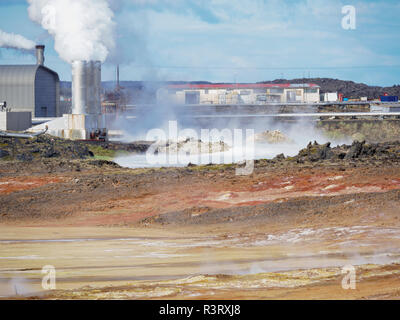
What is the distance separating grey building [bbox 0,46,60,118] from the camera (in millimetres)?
70625

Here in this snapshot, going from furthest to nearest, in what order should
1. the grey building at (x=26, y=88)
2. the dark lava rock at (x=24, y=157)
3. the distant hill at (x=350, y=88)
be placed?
the distant hill at (x=350, y=88) < the grey building at (x=26, y=88) < the dark lava rock at (x=24, y=157)

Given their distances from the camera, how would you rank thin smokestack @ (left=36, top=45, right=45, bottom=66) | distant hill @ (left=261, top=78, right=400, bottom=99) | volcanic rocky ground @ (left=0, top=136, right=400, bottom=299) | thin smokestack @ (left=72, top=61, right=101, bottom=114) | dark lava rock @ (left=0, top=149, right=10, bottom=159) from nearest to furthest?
volcanic rocky ground @ (left=0, top=136, right=400, bottom=299), dark lava rock @ (left=0, top=149, right=10, bottom=159), thin smokestack @ (left=72, top=61, right=101, bottom=114), thin smokestack @ (left=36, top=45, right=45, bottom=66), distant hill @ (left=261, top=78, right=400, bottom=99)

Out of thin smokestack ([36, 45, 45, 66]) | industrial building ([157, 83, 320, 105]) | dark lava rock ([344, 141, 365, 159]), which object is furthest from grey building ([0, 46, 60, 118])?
dark lava rock ([344, 141, 365, 159])

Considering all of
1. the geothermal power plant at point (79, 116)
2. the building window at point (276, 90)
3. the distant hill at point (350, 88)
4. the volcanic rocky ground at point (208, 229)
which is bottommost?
the volcanic rocky ground at point (208, 229)

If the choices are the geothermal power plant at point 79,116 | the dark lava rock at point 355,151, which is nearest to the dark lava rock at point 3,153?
the geothermal power plant at point 79,116

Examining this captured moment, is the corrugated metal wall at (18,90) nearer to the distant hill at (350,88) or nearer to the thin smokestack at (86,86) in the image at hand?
the thin smokestack at (86,86)

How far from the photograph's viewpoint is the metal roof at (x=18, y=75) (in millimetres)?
70625

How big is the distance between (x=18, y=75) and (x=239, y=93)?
36319mm

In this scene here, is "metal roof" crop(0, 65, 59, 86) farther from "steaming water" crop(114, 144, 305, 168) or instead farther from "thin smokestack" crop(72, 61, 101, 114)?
"steaming water" crop(114, 144, 305, 168)

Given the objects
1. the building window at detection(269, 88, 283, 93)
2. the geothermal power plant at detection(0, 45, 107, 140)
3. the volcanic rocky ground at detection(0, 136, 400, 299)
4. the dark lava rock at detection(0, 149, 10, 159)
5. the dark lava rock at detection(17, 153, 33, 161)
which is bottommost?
the volcanic rocky ground at detection(0, 136, 400, 299)

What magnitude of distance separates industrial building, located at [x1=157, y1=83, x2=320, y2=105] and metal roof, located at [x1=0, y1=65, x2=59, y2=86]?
20.0 metres

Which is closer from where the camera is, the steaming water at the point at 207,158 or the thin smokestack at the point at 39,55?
the steaming water at the point at 207,158

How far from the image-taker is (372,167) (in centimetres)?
3120

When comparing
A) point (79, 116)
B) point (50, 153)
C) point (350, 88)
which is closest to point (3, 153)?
point (50, 153)
